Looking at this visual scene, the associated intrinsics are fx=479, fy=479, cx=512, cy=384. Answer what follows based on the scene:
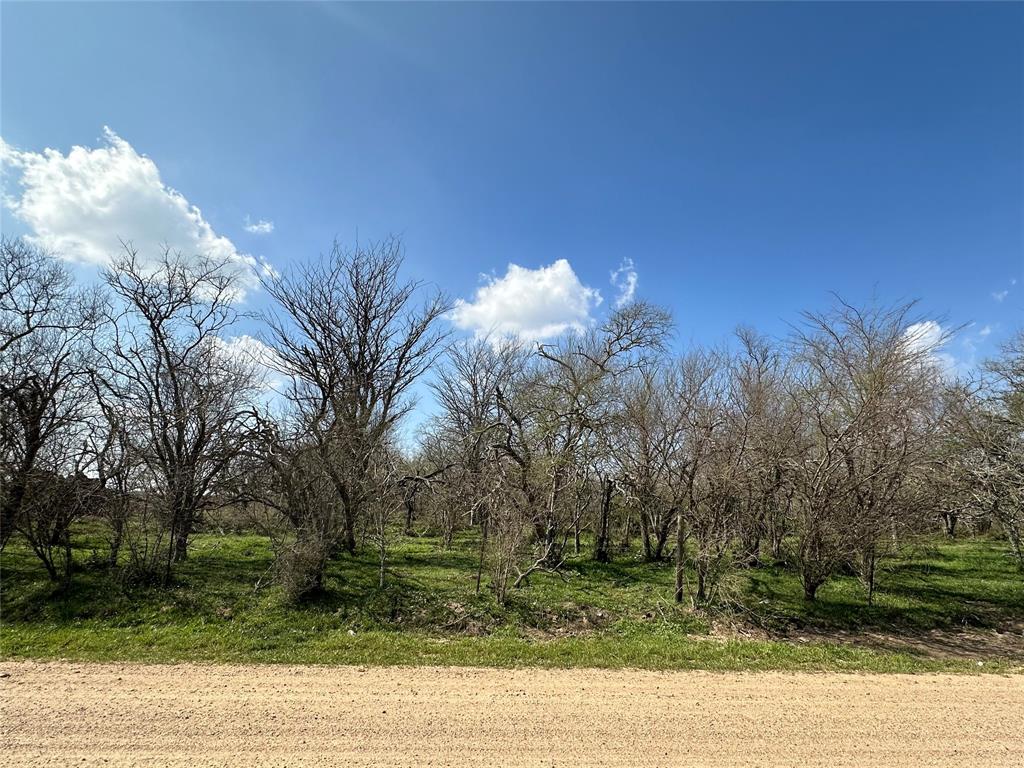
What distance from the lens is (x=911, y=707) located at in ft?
17.7

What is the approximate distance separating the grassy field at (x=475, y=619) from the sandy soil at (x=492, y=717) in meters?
0.60

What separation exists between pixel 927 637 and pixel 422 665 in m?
8.89

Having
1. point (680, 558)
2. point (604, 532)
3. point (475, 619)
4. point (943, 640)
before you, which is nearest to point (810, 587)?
point (943, 640)

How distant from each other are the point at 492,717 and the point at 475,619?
3852 millimetres

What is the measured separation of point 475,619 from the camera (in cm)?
857

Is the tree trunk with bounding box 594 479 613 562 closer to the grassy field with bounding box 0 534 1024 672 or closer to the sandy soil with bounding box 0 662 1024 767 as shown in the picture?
the grassy field with bounding box 0 534 1024 672

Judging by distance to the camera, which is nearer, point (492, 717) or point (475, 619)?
point (492, 717)

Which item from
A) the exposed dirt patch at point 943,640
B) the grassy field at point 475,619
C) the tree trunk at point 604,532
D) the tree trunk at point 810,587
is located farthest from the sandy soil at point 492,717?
the tree trunk at point 604,532

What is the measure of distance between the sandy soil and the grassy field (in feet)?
1.96

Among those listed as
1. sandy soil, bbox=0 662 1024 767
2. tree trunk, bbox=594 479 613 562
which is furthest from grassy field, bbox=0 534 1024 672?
tree trunk, bbox=594 479 613 562

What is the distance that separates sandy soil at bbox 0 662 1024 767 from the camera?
13.6ft

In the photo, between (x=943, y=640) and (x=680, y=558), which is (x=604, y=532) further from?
(x=943, y=640)

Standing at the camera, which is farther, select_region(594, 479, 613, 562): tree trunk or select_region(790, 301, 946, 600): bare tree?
select_region(594, 479, 613, 562): tree trunk

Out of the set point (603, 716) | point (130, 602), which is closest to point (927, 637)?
point (603, 716)
